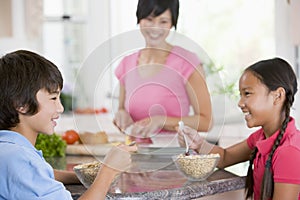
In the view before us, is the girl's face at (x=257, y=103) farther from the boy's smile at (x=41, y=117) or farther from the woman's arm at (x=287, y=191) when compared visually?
the boy's smile at (x=41, y=117)

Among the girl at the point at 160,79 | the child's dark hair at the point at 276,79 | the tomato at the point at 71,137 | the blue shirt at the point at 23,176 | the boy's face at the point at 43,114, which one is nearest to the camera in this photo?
the blue shirt at the point at 23,176

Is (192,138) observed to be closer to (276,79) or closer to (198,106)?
(198,106)

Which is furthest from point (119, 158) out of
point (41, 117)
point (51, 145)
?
point (51, 145)

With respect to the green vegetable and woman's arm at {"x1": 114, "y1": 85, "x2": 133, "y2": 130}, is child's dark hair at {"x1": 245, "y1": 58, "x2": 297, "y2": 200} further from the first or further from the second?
the green vegetable

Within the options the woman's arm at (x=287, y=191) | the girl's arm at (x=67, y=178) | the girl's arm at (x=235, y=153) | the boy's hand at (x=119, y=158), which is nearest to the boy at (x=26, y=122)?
the boy's hand at (x=119, y=158)

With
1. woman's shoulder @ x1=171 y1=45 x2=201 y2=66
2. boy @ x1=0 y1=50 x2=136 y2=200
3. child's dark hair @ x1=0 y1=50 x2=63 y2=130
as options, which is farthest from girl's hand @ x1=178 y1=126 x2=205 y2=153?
child's dark hair @ x1=0 y1=50 x2=63 y2=130

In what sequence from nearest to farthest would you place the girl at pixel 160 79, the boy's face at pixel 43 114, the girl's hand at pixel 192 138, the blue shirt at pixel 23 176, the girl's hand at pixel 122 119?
the blue shirt at pixel 23 176 → the boy's face at pixel 43 114 → the girl's hand at pixel 192 138 → the girl at pixel 160 79 → the girl's hand at pixel 122 119

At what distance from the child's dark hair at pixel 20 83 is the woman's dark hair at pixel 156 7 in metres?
0.83

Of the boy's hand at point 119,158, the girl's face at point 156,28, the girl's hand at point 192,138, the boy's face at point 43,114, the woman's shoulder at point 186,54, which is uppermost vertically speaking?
the girl's face at point 156,28

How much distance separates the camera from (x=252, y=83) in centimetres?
202

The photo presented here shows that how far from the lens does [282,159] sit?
6.20 ft

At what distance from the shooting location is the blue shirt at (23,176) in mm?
1476

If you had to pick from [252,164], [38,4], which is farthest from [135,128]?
[38,4]

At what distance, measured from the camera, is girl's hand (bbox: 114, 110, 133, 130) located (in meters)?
2.36
